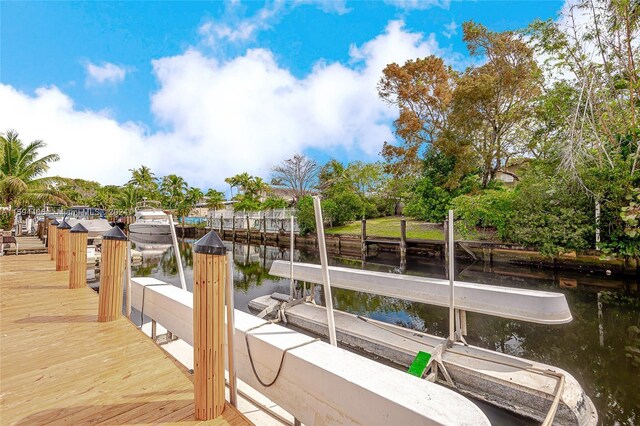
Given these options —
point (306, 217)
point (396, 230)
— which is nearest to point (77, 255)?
point (396, 230)

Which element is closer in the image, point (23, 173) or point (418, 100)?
point (23, 173)

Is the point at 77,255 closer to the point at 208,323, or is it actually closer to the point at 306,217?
the point at 208,323

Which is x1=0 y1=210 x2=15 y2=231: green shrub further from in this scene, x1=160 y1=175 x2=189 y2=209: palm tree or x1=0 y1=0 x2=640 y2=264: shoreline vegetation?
x1=160 y1=175 x2=189 y2=209: palm tree

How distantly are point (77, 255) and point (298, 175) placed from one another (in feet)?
93.6

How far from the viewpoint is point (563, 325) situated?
258 inches

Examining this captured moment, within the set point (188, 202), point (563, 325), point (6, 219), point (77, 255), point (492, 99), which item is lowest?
point (563, 325)

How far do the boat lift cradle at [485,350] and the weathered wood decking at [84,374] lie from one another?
10.4 ft

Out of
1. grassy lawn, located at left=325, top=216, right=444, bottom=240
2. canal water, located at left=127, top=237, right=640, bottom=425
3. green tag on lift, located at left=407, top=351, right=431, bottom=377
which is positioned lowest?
canal water, located at left=127, top=237, right=640, bottom=425

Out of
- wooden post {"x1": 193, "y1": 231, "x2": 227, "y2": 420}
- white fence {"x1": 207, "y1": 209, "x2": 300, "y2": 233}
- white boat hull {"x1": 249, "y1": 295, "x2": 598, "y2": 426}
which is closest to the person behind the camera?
wooden post {"x1": 193, "y1": 231, "x2": 227, "y2": 420}

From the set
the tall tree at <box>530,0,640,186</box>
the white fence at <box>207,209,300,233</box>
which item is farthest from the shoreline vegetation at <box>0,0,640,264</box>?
the white fence at <box>207,209,300,233</box>

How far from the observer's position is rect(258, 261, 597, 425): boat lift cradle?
325 centimetres

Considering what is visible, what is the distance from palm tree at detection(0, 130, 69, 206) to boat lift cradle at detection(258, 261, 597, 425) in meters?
18.2

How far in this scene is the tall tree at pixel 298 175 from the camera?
33000 millimetres

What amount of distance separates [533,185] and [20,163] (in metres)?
25.7
